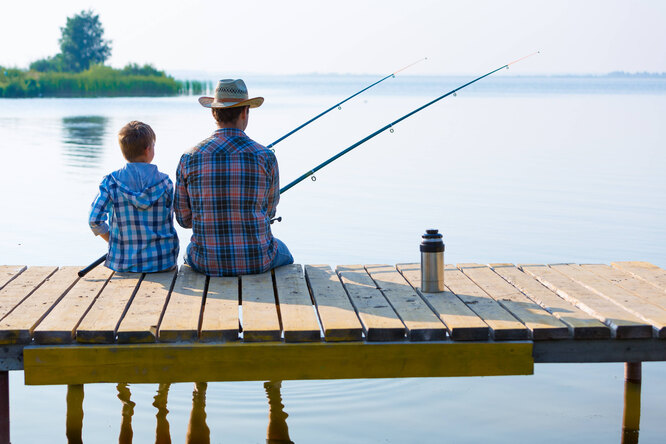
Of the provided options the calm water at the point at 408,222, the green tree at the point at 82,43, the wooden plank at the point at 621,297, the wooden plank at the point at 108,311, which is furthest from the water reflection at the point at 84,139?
the green tree at the point at 82,43

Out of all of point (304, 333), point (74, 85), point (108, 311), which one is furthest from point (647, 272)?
point (74, 85)

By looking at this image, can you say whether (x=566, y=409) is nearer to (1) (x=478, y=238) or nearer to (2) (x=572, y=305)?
(2) (x=572, y=305)

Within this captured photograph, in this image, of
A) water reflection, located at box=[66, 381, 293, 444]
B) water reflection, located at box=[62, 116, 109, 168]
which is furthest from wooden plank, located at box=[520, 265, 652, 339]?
water reflection, located at box=[62, 116, 109, 168]

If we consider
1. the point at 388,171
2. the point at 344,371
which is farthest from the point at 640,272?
the point at 388,171

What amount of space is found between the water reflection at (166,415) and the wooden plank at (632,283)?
173 centimetres

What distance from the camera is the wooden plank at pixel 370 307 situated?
355 cm

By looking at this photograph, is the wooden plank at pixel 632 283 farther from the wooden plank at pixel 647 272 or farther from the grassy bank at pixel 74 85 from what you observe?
the grassy bank at pixel 74 85

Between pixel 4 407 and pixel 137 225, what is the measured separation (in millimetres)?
995

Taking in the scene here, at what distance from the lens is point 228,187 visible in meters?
4.17

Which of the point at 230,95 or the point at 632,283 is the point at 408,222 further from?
the point at 230,95

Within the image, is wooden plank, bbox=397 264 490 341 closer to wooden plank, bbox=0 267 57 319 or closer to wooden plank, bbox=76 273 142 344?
wooden plank, bbox=76 273 142 344

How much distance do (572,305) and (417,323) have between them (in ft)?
2.56

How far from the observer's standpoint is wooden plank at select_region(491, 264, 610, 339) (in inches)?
142

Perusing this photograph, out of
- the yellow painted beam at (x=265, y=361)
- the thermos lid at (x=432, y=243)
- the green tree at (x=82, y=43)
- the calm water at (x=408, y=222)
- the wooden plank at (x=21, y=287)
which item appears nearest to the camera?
the yellow painted beam at (x=265, y=361)
